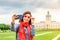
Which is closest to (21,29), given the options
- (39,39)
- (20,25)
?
(20,25)

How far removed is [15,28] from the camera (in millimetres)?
5004

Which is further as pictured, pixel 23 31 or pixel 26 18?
pixel 26 18

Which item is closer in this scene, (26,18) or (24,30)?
(24,30)

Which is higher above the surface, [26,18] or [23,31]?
[26,18]

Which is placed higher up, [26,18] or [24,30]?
→ [26,18]

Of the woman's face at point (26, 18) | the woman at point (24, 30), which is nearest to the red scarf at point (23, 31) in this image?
the woman at point (24, 30)

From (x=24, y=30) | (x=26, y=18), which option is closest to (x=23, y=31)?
(x=24, y=30)

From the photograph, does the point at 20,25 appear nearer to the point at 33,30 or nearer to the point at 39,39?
the point at 33,30

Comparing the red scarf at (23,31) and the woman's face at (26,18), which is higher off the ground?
the woman's face at (26,18)

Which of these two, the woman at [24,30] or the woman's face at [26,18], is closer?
the woman at [24,30]

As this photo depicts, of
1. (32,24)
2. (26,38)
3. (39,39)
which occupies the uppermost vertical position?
(32,24)

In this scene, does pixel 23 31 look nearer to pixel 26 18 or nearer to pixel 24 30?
pixel 24 30

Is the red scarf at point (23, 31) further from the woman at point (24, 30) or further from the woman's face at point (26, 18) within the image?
the woman's face at point (26, 18)

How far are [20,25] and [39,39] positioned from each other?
4883mm
